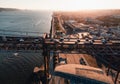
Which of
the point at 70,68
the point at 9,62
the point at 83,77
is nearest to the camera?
the point at 83,77

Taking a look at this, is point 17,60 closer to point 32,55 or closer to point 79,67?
point 32,55

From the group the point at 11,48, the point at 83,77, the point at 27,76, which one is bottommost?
the point at 27,76

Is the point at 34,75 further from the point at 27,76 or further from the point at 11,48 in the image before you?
the point at 11,48

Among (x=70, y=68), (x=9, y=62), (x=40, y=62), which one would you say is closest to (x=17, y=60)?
(x=9, y=62)

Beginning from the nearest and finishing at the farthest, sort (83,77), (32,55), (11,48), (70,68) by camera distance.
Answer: (83,77)
(70,68)
(11,48)
(32,55)

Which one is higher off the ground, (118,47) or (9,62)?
(118,47)

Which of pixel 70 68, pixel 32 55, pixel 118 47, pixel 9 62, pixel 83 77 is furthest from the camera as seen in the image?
pixel 32 55

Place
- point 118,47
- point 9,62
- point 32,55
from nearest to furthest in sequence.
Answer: point 118,47
point 9,62
point 32,55

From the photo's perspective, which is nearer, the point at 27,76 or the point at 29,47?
the point at 29,47

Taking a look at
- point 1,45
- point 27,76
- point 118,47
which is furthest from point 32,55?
point 118,47
